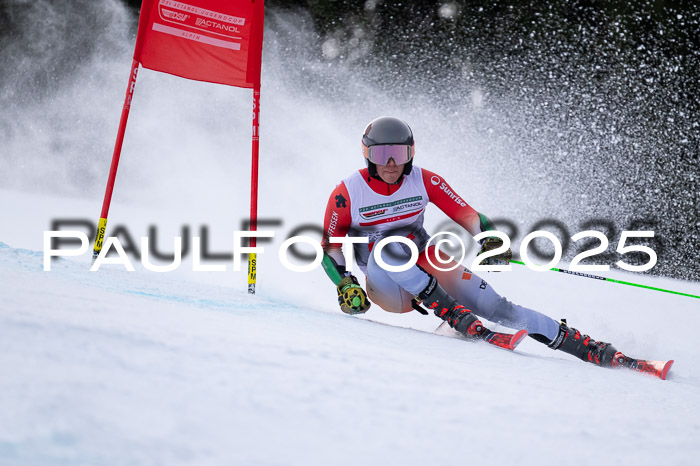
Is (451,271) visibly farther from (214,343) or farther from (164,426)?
(164,426)

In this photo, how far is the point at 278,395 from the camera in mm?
1256

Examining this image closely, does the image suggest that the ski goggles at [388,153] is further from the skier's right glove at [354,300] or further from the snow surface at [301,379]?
the snow surface at [301,379]

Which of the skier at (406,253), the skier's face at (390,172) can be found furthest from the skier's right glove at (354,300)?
the skier's face at (390,172)

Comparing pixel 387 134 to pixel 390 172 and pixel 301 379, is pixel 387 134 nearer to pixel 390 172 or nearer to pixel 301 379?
pixel 390 172

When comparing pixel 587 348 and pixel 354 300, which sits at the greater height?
pixel 354 300

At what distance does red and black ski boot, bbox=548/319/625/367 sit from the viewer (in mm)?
2816

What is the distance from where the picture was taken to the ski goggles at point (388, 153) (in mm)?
3109

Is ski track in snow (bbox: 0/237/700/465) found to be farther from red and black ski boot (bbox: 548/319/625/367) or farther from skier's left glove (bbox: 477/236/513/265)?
skier's left glove (bbox: 477/236/513/265)

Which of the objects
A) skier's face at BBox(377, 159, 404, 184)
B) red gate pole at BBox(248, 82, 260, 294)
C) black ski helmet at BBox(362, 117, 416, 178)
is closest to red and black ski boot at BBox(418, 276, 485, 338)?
skier's face at BBox(377, 159, 404, 184)

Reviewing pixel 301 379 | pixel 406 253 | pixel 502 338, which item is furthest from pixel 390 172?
pixel 301 379

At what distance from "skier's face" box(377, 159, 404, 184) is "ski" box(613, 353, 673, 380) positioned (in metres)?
1.44

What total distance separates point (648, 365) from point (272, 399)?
221cm

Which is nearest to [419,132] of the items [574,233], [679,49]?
[574,233]

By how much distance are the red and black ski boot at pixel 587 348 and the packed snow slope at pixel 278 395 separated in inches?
16.5
